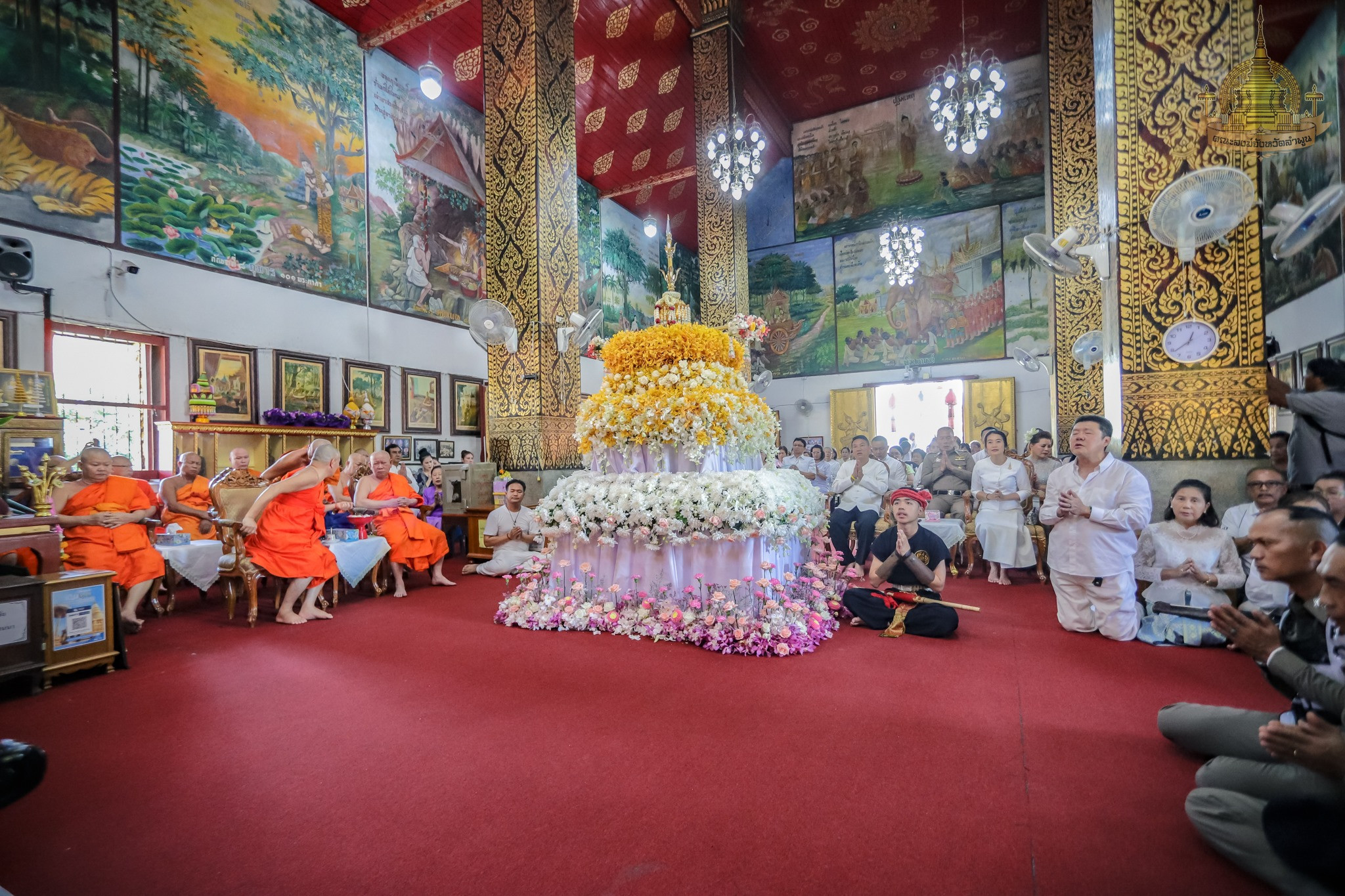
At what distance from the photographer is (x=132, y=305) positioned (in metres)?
7.49

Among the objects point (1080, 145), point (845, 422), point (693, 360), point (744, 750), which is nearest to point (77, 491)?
point (693, 360)

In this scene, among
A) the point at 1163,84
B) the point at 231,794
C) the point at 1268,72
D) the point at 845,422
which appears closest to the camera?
the point at 231,794

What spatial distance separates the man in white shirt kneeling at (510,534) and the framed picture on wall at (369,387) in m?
4.37

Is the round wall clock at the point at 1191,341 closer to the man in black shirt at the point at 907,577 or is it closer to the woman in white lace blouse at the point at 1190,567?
the woman in white lace blouse at the point at 1190,567

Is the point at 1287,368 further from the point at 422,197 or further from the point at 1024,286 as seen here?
the point at 422,197

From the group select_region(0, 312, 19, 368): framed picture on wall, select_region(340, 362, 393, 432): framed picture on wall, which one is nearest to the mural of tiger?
select_region(0, 312, 19, 368): framed picture on wall

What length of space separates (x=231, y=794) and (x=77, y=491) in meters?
4.02

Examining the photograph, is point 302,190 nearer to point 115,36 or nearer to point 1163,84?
point 115,36

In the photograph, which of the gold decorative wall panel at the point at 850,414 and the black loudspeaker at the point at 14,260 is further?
the gold decorative wall panel at the point at 850,414

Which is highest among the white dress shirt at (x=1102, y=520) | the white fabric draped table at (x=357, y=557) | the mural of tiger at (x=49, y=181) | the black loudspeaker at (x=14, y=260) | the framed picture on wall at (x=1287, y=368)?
the mural of tiger at (x=49, y=181)

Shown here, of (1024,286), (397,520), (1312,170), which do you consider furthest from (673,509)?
(1024,286)

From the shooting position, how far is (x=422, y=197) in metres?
11.4

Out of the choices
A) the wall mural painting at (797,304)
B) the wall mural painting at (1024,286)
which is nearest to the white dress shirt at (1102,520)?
the wall mural painting at (1024,286)

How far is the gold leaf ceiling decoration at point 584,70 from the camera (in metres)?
11.5
